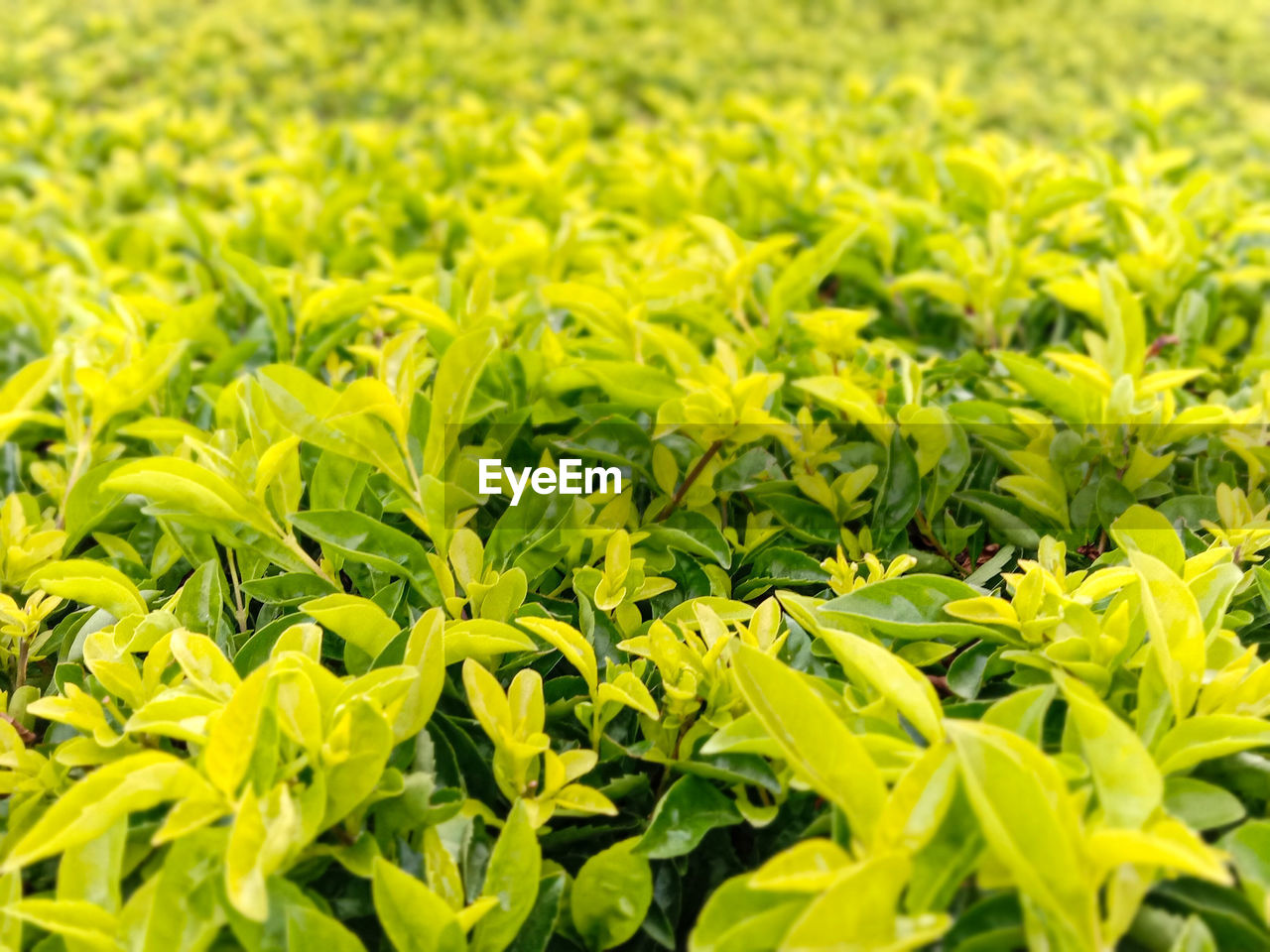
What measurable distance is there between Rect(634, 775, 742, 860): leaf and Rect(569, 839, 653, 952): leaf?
21 millimetres

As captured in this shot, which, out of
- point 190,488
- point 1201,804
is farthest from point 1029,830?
point 190,488

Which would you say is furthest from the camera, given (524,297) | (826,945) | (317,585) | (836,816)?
(524,297)

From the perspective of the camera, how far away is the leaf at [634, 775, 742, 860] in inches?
40.3

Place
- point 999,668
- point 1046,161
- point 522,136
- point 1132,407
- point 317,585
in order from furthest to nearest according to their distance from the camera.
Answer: point 522,136, point 1046,161, point 1132,407, point 317,585, point 999,668

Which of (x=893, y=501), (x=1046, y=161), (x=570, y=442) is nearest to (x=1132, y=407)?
(x=893, y=501)

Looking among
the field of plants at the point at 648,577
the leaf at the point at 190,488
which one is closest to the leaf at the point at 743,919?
the field of plants at the point at 648,577

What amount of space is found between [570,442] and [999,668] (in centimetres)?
73

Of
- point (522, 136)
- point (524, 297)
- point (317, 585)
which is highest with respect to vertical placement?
point (522, 136)

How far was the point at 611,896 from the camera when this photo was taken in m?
1.03

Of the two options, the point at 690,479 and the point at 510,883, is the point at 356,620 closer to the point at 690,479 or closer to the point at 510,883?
the point at 510,883

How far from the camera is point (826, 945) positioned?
2.54ft

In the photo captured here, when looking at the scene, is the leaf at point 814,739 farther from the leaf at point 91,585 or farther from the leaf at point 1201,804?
the leaf at point 91,585

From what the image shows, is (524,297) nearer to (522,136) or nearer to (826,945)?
(826,945)

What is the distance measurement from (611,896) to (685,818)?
118 millimetres
